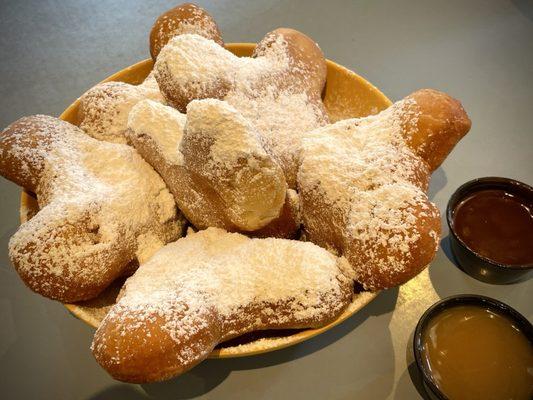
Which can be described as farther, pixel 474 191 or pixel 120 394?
pixel 474 191

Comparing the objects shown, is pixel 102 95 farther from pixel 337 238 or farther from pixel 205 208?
pixel 337 238

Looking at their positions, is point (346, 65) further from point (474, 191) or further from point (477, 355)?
point (477, 355)

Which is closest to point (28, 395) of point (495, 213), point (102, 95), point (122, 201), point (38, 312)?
point (38, 312)

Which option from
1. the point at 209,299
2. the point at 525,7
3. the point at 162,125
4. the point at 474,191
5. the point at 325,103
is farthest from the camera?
the point at 525,7

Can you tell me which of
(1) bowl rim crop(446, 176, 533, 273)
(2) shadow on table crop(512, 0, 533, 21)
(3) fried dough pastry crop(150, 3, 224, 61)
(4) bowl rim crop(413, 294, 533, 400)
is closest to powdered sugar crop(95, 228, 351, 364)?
(4) bowl rim crop(413, 294, 533, 400)

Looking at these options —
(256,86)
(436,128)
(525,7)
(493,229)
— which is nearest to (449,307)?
(493,229)

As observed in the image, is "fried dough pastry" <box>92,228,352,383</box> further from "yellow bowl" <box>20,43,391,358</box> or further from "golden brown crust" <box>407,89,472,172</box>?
"golden brown crust" <box>407,89,472,172</box>

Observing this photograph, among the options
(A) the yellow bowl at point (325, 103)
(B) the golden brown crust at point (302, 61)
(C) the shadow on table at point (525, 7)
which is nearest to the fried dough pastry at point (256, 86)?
(B) the golden brown crust at point (302, 61)

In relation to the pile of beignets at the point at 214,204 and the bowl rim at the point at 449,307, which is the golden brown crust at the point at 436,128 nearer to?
the pile of beignets at the point at 214,204
